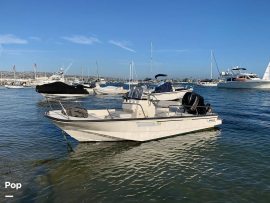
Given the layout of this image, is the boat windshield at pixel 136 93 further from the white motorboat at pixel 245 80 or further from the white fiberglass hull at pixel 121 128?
the white motorboat at pixel 245 80

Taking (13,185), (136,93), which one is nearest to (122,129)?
(136,93)

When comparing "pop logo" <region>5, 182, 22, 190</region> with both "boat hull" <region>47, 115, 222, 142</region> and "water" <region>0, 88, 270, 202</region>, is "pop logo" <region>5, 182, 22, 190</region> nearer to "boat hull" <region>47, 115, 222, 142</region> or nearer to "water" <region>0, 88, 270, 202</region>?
"water" <region>0, 88, 270, 202</region>

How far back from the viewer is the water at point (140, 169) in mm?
9281

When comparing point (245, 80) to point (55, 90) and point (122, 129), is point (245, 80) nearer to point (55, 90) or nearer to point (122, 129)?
point (55, 90)

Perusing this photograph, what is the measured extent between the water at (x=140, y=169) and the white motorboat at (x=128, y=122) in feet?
1.50

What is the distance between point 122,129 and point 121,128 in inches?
3.5

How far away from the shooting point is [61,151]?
1424 centimetres

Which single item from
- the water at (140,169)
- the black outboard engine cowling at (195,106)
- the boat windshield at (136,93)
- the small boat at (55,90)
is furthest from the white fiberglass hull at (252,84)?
the boat windshield at (136,93)

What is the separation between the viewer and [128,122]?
15.1 meters

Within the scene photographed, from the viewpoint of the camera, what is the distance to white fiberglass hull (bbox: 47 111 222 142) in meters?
14.6

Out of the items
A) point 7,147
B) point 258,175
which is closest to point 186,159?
point 258,175

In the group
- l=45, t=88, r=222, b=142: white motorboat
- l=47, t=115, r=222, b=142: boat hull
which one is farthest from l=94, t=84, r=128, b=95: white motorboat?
l=47, t=115, r=222, b=142: boat hull

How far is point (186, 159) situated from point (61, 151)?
5.68m

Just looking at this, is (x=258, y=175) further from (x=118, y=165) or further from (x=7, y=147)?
(x=7, y=147)
